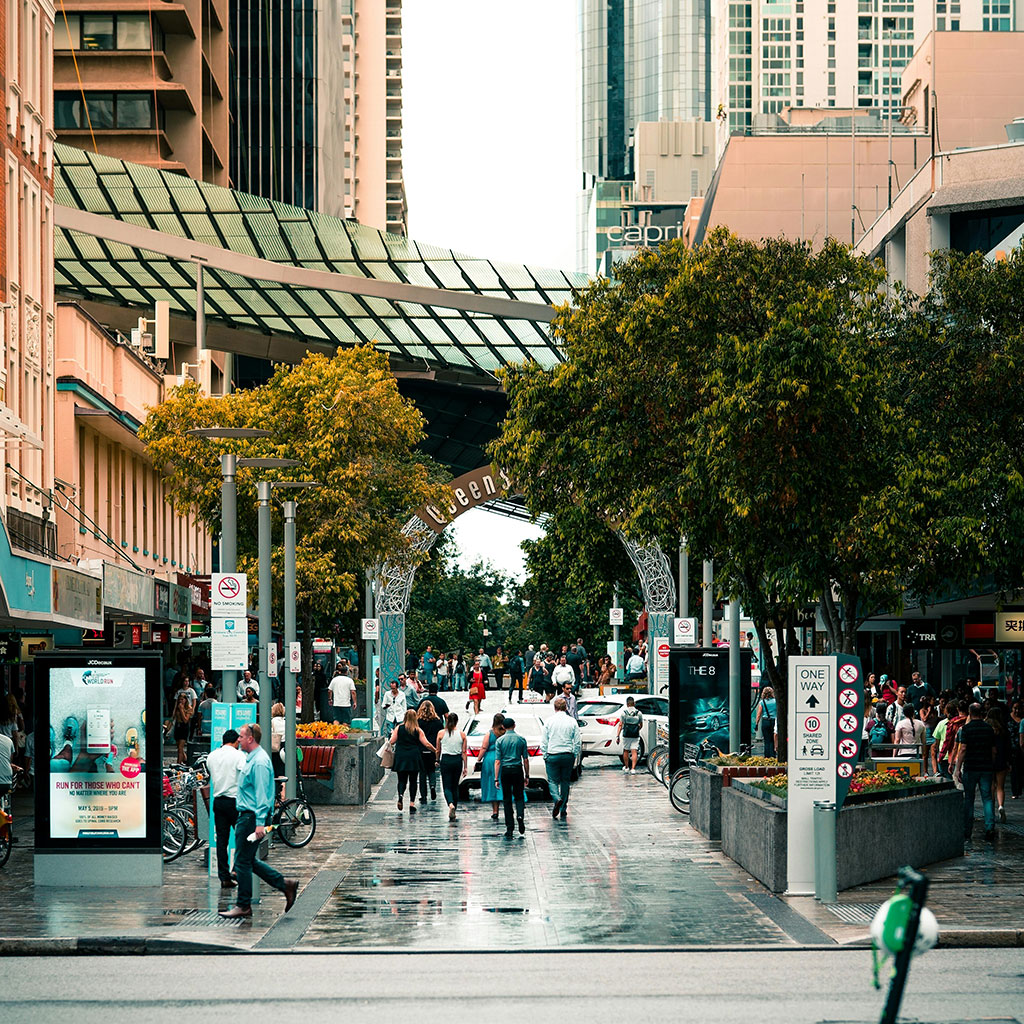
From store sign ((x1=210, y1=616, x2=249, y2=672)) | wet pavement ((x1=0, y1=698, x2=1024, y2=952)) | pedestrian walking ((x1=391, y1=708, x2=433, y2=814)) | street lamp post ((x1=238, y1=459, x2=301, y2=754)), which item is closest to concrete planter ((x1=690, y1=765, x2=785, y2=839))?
wet pavement ((x1=0, y1=698, x2=1024, y2=952))

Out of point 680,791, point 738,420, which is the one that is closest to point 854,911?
point 738,420

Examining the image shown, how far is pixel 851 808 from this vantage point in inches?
698

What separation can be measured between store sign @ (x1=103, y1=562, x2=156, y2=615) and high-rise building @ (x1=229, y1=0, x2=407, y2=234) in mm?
55136

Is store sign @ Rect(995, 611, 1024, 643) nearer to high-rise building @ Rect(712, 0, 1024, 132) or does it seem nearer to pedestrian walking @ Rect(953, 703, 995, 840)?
pedestrian walking @ Rect(953, 703, 995, 840)

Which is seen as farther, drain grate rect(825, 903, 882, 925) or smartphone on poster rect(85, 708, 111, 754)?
smartphone on poster rect(85, 708, 111, 754)

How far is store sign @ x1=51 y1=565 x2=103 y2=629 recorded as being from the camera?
24.0 m

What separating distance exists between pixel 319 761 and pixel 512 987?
16.0 m

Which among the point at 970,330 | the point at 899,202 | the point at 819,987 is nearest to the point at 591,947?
the point at 819,987

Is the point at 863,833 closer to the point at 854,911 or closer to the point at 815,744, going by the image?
the point at 815,744

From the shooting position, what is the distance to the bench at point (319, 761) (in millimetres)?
27812

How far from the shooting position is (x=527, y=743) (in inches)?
1188

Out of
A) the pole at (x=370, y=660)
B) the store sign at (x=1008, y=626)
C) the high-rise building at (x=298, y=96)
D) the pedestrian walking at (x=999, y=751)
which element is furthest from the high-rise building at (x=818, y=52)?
the pedestrian walking at (x=999, y=751)

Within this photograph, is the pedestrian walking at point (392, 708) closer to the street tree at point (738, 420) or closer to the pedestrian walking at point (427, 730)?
the pedestrian walking at point (427, 730)

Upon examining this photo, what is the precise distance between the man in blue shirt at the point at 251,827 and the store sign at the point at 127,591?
12896 mm
